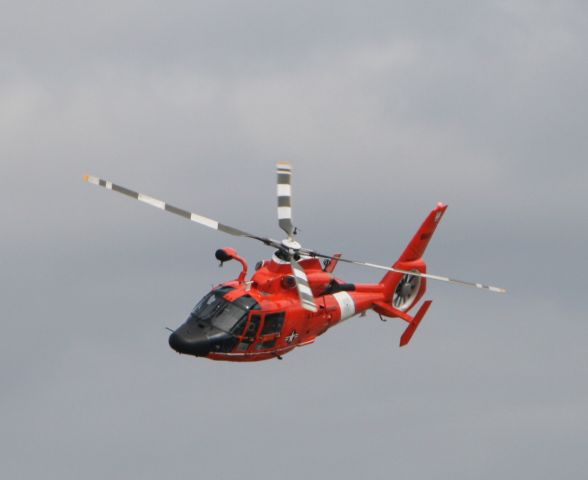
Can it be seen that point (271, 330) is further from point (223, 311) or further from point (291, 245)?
point (291, 245)

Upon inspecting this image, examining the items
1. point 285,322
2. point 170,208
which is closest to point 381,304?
point 285,322

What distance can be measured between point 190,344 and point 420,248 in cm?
1649

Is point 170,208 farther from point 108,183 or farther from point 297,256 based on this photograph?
point 297,256

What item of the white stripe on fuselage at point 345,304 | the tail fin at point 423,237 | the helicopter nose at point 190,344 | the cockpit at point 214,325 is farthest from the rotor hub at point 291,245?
the tail fin at point 423,237

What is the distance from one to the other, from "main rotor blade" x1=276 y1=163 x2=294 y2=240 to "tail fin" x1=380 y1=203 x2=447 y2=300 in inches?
315

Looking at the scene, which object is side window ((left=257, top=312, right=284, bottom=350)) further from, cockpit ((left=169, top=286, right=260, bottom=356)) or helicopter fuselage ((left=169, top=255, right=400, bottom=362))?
cockpit ((left=169, top=286, right=260, bottom=356))

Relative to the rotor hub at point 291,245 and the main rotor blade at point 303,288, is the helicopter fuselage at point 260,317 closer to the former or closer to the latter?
the rotor hub at point 291,245

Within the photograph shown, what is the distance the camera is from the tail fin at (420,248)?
64.4 meters

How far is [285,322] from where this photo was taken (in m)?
55.6

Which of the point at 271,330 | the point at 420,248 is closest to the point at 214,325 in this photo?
the point at 271,330

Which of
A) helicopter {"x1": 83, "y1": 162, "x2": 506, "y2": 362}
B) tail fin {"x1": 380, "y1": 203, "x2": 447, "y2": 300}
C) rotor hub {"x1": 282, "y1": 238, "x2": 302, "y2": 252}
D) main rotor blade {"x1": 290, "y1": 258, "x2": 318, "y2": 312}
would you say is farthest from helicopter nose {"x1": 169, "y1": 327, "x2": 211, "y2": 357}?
tail fin {"x1": 380, "y1": 203, "x2": 447, "y2": 300}

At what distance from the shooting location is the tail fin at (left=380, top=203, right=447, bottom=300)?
211ft

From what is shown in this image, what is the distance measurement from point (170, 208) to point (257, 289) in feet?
17.8

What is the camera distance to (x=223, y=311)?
54125 mm
